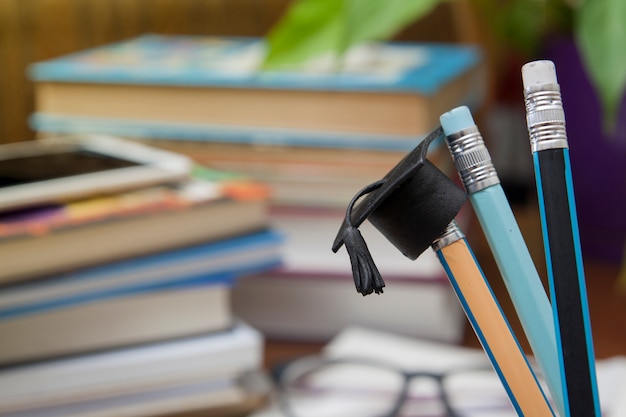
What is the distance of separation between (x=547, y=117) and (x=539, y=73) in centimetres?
1

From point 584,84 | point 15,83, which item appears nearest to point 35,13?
point 15,83

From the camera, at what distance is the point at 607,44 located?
42 centimetres

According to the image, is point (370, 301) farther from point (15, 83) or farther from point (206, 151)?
point (15, 83)

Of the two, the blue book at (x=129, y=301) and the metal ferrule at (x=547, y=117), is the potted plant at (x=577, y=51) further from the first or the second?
the metal ferrule at (x=547, y=117)

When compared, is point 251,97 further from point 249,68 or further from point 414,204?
point 414,204

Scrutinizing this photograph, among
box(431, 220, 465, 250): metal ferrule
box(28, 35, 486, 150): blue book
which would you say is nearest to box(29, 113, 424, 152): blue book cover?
box(28, 35, 486, 150): blue book

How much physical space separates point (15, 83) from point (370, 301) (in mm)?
425

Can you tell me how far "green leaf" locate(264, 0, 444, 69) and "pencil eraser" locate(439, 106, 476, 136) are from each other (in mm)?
195

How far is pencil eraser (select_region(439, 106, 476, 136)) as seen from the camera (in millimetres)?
214

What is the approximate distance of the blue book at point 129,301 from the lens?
38 centimetres

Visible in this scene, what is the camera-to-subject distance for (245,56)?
606 mm

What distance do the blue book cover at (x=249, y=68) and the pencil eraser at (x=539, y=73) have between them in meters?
0.29

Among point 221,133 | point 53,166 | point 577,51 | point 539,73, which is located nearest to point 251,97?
point 221,133

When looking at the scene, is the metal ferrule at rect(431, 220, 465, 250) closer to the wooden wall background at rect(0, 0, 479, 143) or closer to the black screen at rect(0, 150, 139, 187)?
the black screen at rect(0, 150, 139, 187)
